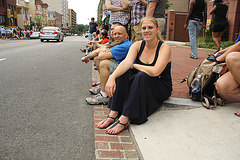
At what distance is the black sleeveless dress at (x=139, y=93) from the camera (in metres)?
2.50

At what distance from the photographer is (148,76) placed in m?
2.57

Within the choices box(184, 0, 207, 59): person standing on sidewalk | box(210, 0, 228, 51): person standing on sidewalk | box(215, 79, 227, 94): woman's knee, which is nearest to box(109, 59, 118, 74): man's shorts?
box(215, 79, 227, 94): woman's knee

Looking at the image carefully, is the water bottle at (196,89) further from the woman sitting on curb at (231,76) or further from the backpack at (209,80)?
the woman sitting on curb at (231,76)

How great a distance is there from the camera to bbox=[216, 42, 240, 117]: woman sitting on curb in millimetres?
2473

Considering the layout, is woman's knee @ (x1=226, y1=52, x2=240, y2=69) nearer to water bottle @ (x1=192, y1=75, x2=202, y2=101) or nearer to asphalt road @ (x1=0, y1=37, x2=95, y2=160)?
water bottle @ (x1=192, y1=75, x2=202, y2=101)

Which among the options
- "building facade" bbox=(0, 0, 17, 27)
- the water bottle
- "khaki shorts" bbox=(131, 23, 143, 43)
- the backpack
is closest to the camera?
the backpack

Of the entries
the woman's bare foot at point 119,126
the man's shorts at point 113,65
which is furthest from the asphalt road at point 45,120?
the man's shorts at point 113,65

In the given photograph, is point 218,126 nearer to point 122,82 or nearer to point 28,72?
point 122,82

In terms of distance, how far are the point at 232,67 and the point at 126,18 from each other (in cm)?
312

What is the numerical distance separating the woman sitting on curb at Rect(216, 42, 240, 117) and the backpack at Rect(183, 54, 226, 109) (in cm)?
12

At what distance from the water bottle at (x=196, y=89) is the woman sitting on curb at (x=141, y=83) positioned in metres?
0.37

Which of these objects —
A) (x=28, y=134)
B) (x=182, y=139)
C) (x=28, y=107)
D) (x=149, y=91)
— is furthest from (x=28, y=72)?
(x=182, y=139)

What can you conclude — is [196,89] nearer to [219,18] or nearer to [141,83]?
[141,83]

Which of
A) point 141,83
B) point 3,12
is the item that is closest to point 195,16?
point 141,83
